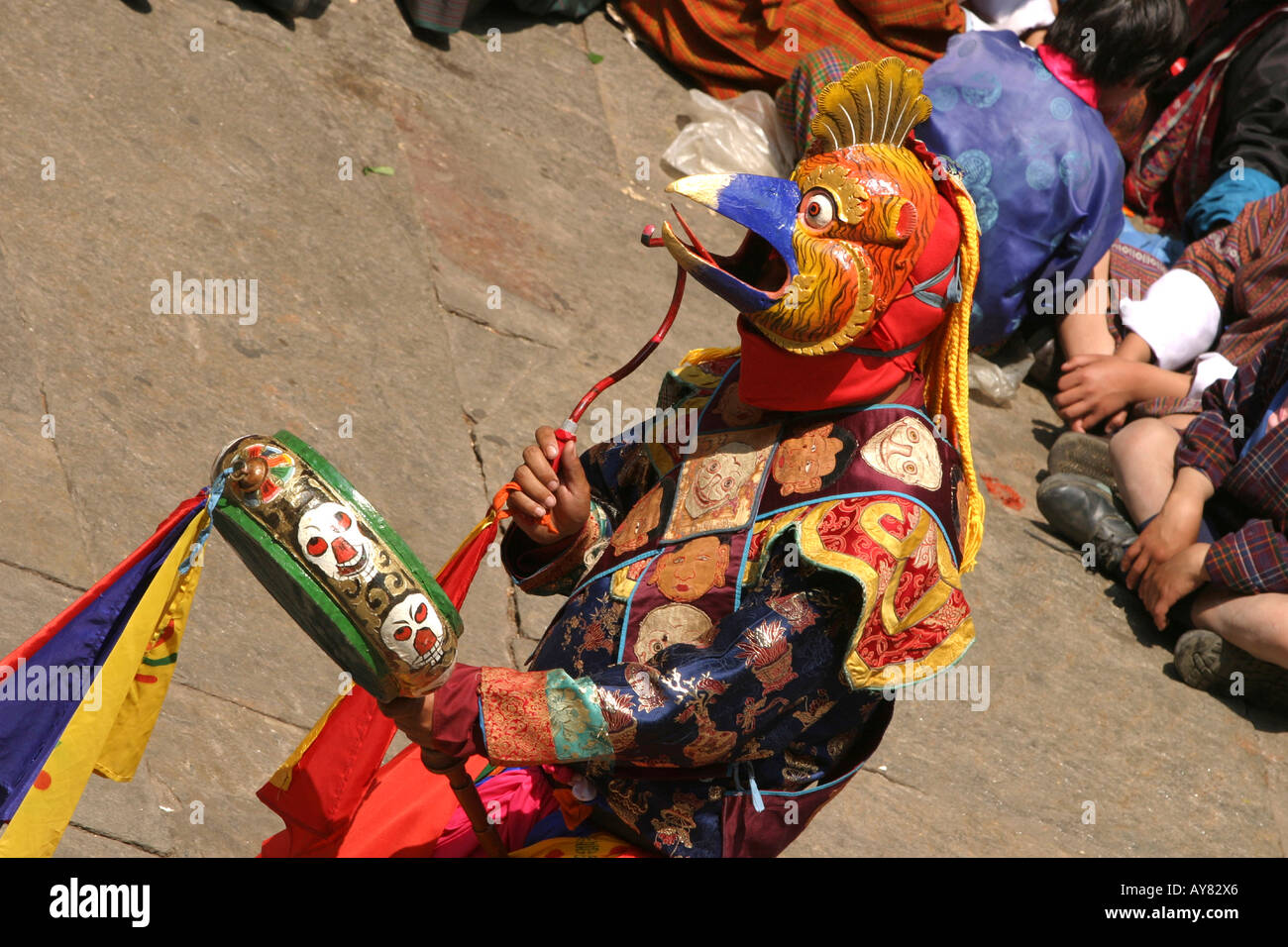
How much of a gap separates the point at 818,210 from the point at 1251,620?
2901 millimetres

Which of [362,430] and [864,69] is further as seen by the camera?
[362,430]

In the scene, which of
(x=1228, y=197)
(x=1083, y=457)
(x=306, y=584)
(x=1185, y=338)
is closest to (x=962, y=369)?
(x=306, y=584)

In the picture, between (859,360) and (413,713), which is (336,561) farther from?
(859,360)

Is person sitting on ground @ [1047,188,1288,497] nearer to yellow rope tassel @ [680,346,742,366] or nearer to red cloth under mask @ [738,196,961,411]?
yellow rope tassel @ [680,346,742,366]

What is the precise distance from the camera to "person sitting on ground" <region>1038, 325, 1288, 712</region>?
4.34 meters

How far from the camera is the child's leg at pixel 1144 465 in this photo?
4785 mm

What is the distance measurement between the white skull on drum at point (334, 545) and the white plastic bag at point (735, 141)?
4.43 meters

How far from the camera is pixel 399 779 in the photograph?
2379 millimetres

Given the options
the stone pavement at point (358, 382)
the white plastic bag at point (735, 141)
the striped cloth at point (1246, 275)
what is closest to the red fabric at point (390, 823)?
the stone pavement at point (358, 382)

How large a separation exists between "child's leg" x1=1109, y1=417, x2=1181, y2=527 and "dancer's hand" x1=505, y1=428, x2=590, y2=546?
121 inches

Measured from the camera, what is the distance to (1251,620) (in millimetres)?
4273

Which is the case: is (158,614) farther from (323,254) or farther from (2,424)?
(323,254)

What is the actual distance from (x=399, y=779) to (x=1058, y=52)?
4495 millimetres

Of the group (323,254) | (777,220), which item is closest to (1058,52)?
(323,254)
